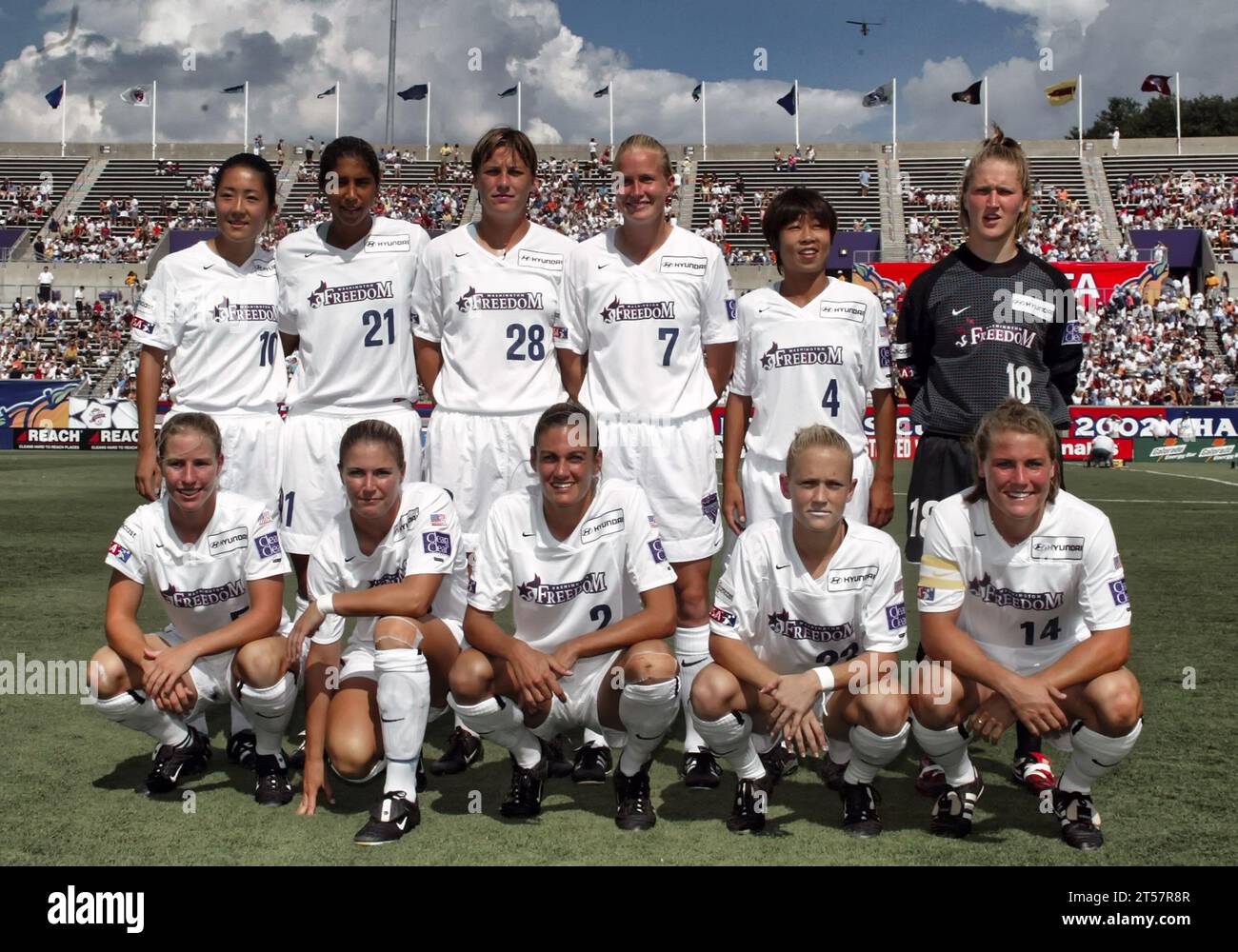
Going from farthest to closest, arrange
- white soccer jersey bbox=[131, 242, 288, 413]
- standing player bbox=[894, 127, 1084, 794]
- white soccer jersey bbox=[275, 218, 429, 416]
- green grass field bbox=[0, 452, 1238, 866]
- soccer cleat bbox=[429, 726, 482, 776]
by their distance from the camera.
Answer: white soccer jersey bbox=[131, 242, 288, 413]
white soccer jersey bbox=[275, 218, 429, 416]
soccer cleat bbox=[429, 726, 482, 776]
standing player bbox=[894, 127, 1084, 794]
green grass field bbox=[0, 452, 1238, 866]

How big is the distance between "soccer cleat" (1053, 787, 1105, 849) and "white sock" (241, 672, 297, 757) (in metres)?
2.85

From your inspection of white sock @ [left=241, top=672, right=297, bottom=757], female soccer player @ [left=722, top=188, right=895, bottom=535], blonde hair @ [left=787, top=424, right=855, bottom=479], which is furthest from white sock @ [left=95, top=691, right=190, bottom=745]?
blonde hair @ [left=787, top=424, right=855, bottom=479]

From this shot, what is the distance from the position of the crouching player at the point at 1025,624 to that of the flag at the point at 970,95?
4898 cm

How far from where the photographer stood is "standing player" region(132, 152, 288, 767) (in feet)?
17.7

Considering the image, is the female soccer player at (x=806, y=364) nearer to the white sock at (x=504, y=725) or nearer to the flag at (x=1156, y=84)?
the white sock at (x=504, y=725)

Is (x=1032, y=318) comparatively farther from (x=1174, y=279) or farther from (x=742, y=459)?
(x=1174, y=279)

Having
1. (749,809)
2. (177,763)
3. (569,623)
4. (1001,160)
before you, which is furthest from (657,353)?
(177,763)

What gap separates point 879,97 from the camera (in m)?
50.4

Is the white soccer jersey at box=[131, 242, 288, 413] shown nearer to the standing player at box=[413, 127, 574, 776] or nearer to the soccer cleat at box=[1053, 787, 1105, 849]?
the standing player at box=[413, 127, 574, 776]

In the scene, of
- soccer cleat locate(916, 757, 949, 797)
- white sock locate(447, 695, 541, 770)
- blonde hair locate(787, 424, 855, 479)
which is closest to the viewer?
blonde hair locate(787, 424, 855, 479)

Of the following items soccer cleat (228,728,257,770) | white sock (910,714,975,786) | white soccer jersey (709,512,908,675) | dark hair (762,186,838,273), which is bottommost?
soccer cleat (228,728,257,770)

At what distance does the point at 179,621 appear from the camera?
190 inches

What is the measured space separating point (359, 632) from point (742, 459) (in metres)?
1.89
